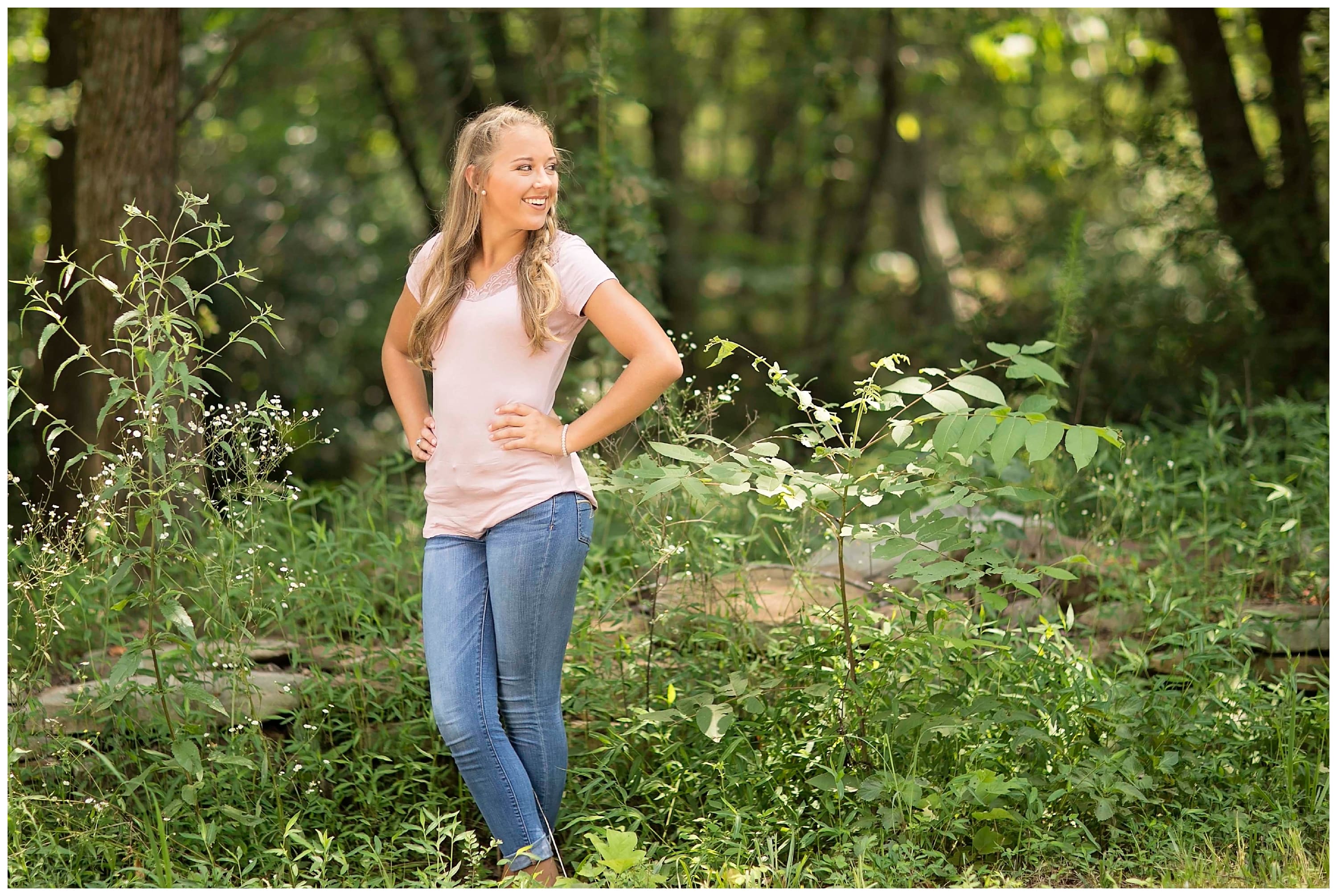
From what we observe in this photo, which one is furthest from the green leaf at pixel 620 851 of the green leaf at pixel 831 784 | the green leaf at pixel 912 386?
the green leaf at pixel 912 386

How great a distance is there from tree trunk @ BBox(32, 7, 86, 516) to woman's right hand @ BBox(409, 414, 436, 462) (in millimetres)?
3374

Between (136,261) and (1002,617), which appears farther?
(1002,617)

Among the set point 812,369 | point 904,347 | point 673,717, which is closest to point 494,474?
point 673,717

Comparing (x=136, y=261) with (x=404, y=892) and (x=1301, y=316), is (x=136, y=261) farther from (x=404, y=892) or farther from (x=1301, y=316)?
(x=1301, y=316)

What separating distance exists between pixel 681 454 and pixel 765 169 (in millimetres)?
12226

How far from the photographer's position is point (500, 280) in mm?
2912

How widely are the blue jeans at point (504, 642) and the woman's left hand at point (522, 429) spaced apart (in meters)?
0.15

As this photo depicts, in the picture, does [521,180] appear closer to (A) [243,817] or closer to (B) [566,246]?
(B) [566,246]

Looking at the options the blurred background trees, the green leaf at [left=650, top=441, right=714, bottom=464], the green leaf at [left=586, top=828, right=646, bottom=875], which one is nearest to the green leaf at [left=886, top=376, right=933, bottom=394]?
the green leaf at [left=650, top=441, right=714, bottom=464]

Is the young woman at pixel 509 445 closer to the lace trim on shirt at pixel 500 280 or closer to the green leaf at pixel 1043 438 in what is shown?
the lace trim on shirt at pixel 500 280

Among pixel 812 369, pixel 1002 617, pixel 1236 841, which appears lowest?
pixel 1236 841

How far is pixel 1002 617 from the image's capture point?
416 centimetres

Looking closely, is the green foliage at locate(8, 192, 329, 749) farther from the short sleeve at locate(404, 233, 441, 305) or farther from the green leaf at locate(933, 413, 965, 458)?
the green leaf at locate(933, 413, 965, 458)

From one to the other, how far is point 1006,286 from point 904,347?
2887mm
